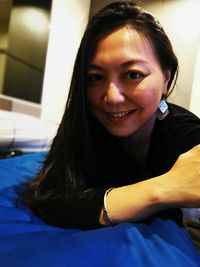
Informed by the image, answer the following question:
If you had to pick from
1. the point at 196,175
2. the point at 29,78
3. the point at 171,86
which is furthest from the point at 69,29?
the point at 196,175

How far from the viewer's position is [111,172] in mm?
829

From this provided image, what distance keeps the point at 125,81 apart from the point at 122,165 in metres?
0.26

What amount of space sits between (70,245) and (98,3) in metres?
2.61

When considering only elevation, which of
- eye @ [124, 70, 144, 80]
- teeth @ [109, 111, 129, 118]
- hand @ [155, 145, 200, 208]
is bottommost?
hand @ [155, 145, 200, 208]

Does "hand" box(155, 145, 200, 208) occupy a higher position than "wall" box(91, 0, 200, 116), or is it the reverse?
"wall" box(91, 0, 200, 116)

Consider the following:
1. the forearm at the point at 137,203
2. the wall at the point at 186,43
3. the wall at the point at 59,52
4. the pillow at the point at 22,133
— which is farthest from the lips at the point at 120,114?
the wall at the point at 186,43

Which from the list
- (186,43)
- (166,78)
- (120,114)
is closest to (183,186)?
(120,114)

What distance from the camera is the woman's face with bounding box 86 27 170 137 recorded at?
0.69 m

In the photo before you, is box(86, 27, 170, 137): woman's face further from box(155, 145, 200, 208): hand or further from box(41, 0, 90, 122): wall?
box(41, 0, 90, 122): wall

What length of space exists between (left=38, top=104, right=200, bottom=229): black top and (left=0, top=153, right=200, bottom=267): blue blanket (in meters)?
0.07

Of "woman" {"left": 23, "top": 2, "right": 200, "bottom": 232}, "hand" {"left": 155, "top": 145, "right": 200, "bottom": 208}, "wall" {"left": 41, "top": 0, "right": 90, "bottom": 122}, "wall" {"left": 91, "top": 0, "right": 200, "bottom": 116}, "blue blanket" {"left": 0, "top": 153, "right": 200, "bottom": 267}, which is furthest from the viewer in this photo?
"wall" {"left": 91, "top": 0, "right": 200, "bottom": 116}

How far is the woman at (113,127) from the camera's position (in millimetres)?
619

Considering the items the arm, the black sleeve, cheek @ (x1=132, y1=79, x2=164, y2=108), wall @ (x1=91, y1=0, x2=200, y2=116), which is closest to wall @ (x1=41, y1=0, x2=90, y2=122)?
wall @ (x1=91, y1=0, x2=200, y2=116)

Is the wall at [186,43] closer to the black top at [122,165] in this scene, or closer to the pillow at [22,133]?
the pillow at [22,133]
